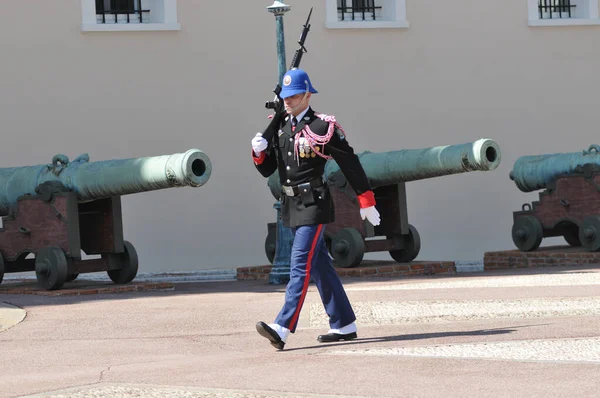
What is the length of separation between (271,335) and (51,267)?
5576 mm

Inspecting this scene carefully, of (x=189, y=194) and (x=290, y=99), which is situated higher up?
(x=290, y=99)

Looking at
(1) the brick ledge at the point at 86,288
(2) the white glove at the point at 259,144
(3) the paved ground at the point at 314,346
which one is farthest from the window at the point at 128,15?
(2) the white glove at the point at 259,144

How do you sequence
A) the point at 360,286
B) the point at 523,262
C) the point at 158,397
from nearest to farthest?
the point at 158,397, the point at 360,286, the point at 523,262

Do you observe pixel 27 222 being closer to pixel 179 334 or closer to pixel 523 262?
pixel 179 334

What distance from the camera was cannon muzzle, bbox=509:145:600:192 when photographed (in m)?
15.8

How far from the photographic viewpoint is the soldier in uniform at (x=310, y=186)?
25.1 feet

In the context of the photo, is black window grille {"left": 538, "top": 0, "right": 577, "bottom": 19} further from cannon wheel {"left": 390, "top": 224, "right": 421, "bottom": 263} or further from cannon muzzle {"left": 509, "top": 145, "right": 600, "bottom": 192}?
cannon wheel {"left": 390, "top": 224, "right": 421, "bottom": 263}

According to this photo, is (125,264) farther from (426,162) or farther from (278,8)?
(426,162)

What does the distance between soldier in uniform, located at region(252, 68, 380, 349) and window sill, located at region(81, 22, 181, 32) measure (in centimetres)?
913

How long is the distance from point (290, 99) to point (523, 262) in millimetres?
8660

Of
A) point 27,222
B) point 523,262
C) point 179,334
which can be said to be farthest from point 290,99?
point 523,262

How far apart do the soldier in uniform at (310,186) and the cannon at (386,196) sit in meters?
5.35

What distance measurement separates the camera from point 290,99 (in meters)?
7.78

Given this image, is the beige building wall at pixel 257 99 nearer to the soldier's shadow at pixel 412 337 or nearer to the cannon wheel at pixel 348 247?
the cannon wheel at pixel 348 247
